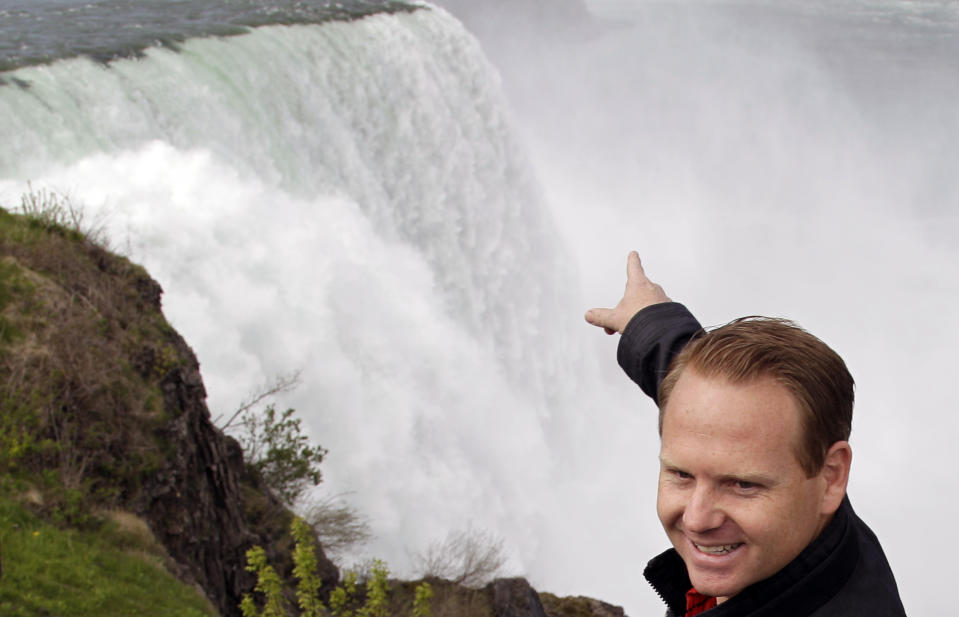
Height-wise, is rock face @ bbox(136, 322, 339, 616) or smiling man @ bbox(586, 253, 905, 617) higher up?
rock face @ bbox(136, 322, 339, 616)

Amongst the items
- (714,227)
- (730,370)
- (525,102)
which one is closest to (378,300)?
(730,370)

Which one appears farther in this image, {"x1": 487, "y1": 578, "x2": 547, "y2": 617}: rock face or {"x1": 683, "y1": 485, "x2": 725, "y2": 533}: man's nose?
{"x1": 487, "y1": 578, "x2": 547, "y2": 617}: rock face

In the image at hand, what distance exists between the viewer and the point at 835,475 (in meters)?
1.23

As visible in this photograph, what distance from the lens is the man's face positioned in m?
1.18

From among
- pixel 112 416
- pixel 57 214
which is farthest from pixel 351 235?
pixel 112 416

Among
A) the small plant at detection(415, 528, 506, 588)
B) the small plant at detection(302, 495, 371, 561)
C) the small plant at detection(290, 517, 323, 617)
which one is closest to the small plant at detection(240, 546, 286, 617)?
the small plant at detection(290, 517, 323, 617)

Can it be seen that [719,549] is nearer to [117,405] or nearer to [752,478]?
[752,478]

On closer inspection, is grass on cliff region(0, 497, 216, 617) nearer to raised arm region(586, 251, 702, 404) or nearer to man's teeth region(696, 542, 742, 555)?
raised arm region(586, 251, 702, 404)

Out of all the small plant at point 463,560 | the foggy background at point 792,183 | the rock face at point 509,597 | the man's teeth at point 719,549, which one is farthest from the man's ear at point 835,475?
the foggy background at point 792,183

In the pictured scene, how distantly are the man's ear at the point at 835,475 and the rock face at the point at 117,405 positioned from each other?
21.5 feet

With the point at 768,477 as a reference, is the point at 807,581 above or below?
below

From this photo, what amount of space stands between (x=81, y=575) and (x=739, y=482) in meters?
5.89

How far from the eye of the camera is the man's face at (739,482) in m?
1.18

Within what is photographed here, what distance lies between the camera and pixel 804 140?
50.3 metres
